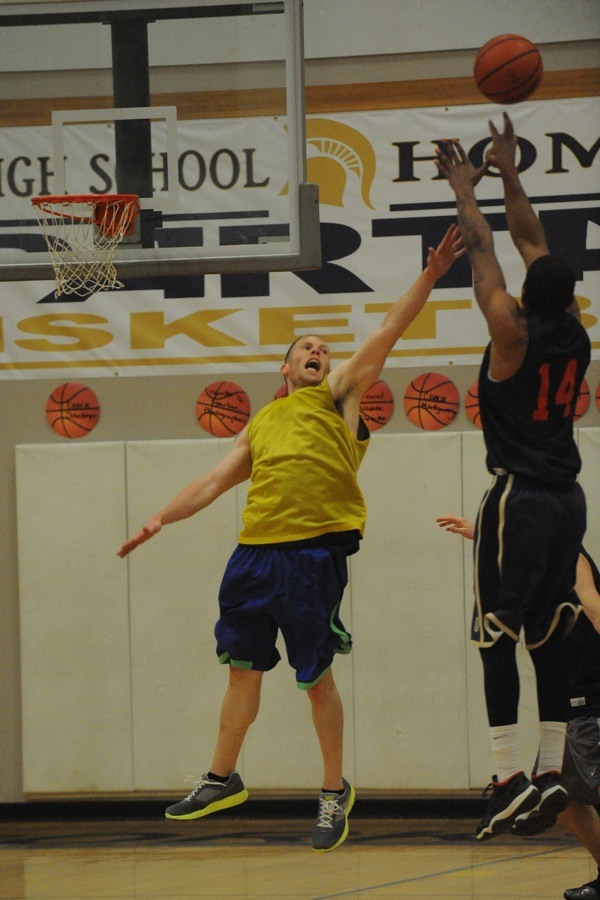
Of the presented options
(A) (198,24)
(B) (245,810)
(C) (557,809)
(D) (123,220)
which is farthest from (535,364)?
(B) (245,810)

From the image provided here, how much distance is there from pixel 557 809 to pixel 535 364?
4.50ft

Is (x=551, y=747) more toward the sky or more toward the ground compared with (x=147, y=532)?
more toward the ground

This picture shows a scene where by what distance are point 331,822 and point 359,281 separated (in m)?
3.68

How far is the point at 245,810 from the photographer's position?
25.6 ft

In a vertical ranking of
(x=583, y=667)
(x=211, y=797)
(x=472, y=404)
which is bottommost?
(x=211, y=797)

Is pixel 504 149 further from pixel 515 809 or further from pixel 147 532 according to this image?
pixel 147 532

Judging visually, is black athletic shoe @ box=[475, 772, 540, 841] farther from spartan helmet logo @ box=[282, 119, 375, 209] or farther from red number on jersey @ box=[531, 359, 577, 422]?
spartan helmet logo @ box=[282, 119, 375, 209]

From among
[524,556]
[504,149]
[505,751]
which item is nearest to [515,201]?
[504,149]

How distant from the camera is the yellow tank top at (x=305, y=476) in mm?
5078

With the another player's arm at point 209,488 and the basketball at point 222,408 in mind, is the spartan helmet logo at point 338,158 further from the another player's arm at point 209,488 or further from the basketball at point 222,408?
the another player's arm at point 209,488

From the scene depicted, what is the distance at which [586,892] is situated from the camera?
5.64 metres

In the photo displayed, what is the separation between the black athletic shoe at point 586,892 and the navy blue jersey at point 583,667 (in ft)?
2.62

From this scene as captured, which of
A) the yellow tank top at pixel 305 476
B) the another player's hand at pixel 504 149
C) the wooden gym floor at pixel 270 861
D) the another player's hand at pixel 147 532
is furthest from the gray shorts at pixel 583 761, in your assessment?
the another player's hand at pixel 504 149

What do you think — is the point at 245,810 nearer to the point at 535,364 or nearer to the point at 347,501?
the point at 347,501
